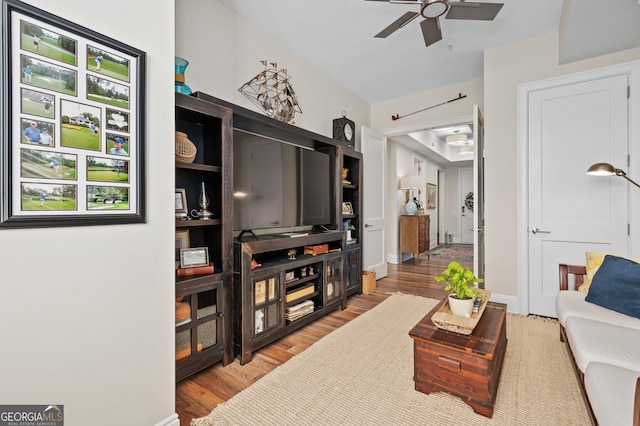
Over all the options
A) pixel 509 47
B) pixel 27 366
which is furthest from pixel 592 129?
pixel 27 366

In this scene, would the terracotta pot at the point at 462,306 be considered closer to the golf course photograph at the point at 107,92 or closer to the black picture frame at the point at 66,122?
the black picture frame at the point at 66,122

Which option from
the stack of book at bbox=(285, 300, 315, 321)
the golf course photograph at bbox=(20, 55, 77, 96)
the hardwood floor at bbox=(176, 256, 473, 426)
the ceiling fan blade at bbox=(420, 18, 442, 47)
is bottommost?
the hardwood floor at bbox=(176, 256, 473, 426)

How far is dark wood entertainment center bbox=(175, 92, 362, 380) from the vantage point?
1.87 metres

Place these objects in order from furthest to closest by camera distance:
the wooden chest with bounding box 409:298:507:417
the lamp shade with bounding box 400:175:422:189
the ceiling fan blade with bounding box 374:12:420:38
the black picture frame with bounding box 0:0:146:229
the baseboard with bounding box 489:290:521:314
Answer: the lamp shade with bounding box 400:175:422:189, the baseboard with bounding box 489:290:521:314, the ceiling fan blade with bounding box 374:12:420:38, the wooden chest with bounding box 409:298:507:417, the black picture frame with bounding box 0:0:146:229

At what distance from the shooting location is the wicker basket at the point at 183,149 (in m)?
1.84

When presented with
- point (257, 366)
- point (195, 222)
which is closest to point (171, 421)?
point (257, 366)

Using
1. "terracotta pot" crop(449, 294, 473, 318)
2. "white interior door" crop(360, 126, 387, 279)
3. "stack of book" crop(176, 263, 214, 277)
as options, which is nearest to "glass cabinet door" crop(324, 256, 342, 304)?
"white interior door" crop(360, 126, 387, 279)

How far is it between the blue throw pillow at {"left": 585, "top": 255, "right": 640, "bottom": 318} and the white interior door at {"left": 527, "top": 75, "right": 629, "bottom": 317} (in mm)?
949

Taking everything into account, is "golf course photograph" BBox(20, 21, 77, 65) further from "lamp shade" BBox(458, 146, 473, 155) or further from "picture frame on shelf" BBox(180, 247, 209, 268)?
"lamp shade" BBox(458, 146, 473, 155)

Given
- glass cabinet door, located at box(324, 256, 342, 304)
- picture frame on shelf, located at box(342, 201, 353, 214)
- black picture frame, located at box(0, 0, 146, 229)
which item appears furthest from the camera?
picture frame on shelf, located at box(342, 201, 353, 214)

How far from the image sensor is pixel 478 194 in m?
3.27

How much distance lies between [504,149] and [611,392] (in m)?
2.62

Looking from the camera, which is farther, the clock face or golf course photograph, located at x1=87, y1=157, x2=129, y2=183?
the clock face

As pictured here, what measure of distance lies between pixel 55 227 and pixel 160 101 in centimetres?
70
